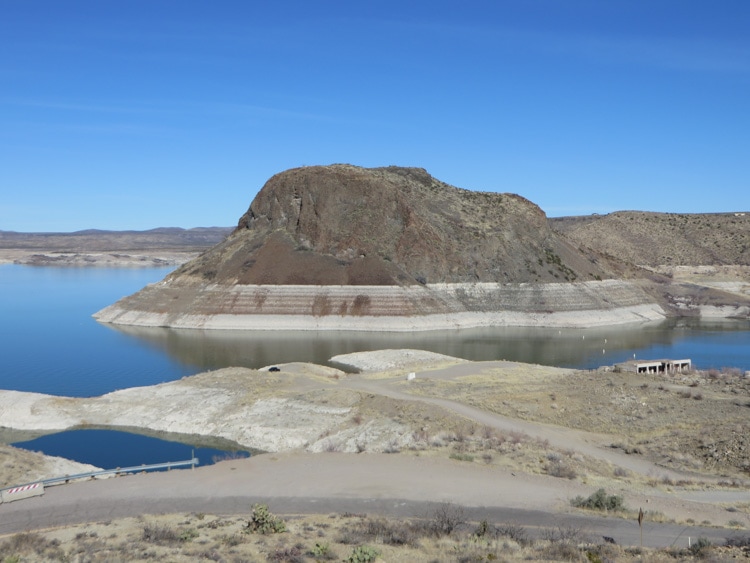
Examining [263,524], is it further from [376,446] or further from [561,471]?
[376,446]

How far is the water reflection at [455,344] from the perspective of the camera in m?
69.2

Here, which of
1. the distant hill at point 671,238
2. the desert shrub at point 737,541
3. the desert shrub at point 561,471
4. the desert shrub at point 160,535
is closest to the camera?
the desert shrub at point 737,541

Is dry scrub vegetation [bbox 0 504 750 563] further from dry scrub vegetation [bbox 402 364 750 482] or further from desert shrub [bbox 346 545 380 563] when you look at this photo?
dry scrub vegetation [bbox 402 364 750 482]

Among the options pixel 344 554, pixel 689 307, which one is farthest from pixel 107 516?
pixel 689 307

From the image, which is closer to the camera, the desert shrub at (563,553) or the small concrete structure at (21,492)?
the desert shrub at (563,553)

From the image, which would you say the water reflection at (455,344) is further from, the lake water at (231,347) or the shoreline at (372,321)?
the shoreline at (372,321)

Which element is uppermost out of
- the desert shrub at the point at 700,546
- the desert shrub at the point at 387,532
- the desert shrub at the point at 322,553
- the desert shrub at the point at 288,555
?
the desert shrub at the point at 700,546

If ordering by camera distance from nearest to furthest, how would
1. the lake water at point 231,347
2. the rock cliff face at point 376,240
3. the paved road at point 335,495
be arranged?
the paved road at point 335,495
the lake water at point 231,347
the rock cliff face at point 376,240

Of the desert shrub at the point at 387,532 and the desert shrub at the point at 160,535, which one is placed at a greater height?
the desert shrub at the point at 387,532

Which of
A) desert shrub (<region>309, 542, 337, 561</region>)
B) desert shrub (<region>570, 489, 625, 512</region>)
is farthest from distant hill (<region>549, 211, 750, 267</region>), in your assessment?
desert shrub (<region>309, 542, 337, 561</region>)

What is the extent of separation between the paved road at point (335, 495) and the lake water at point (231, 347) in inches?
597

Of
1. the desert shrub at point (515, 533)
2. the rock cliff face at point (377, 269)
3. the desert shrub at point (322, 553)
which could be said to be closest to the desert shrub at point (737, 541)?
the desert shrub at point (515, 533)

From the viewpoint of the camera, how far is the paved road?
65.6 ft

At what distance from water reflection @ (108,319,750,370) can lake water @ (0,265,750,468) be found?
3.9 inches
